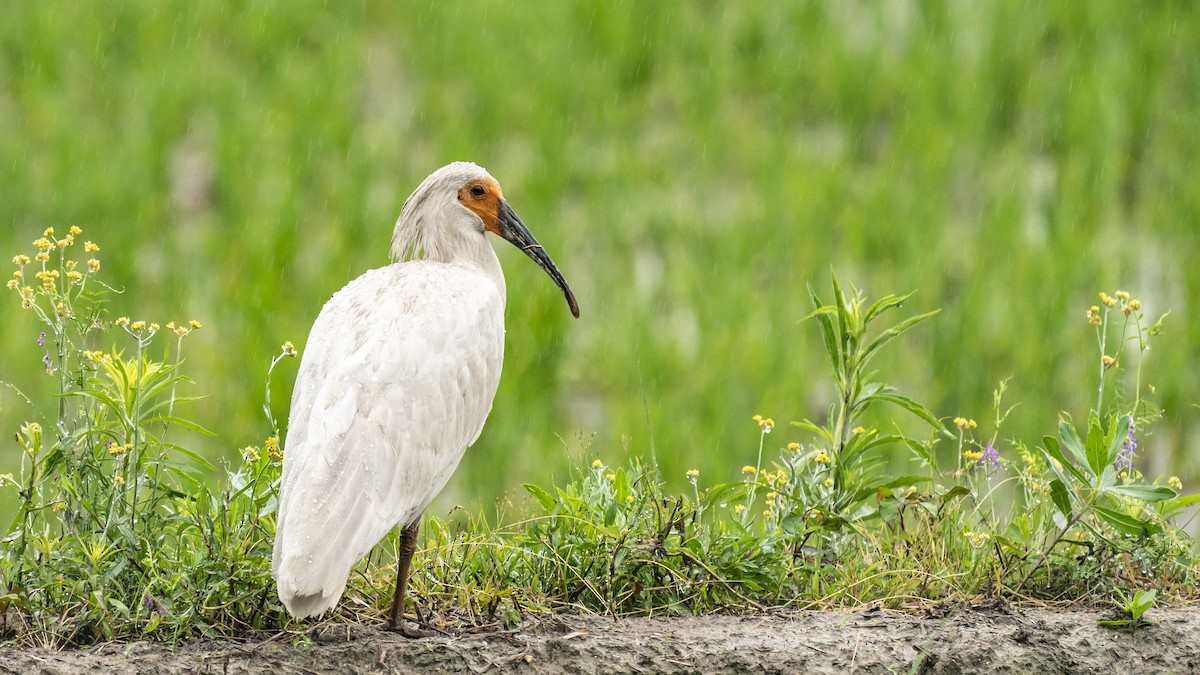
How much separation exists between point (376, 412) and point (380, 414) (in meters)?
0.01

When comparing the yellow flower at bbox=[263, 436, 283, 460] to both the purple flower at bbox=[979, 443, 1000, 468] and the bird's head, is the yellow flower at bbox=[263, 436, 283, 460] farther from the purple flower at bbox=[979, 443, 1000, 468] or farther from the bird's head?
the purple flower at bbox=[979, 443, 1000, 468]

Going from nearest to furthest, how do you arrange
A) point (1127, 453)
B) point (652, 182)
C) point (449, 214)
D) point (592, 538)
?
point (592, 538) < point (1127, 453) < point (449, 214) < point (652, 182)

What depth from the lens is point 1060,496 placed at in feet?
12.8

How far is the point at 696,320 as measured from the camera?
6516 mm

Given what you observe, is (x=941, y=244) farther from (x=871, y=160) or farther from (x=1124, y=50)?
(x=1124, y=50)

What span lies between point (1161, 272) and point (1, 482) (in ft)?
17.2

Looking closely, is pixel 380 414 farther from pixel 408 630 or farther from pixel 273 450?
pixel 408 630

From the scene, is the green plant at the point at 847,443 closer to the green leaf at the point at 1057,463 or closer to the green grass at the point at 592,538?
the green grass at the point at 592,538

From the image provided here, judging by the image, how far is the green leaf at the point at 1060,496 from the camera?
3863 millimetres

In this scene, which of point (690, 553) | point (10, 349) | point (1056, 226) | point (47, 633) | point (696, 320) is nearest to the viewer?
point (47, 633)

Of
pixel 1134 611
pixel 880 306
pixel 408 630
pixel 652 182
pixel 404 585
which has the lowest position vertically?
pixel 408 630

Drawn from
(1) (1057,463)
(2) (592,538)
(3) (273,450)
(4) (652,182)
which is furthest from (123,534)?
(4) (652,182)

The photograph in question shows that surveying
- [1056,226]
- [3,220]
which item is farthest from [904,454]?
[3,220]

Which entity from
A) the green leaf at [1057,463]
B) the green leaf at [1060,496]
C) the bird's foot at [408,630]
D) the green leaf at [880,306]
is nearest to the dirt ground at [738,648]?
the bird's foot at [408,630]
